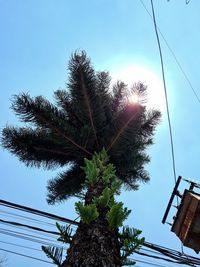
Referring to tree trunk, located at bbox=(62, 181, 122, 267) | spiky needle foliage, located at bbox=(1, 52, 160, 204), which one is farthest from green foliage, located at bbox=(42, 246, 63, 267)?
spiky needle foliage, located at bbox=(1, 52, 160, 204)

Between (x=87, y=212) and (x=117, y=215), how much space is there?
32cm

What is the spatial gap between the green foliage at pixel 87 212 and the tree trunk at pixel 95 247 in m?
0.11

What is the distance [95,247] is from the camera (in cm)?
345

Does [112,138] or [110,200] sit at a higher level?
[112,138]

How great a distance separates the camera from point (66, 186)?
27.7 feet

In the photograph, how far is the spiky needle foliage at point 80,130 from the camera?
291 inches

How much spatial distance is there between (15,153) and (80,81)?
8.26 ft

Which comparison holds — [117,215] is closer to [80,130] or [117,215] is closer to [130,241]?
[130,241]

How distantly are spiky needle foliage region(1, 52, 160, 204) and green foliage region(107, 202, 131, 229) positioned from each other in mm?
3801

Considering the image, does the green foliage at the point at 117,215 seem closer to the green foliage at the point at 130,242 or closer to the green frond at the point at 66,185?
the green foliage at the point at 130,242

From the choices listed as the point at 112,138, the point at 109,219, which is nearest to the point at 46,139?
the point at 112,138

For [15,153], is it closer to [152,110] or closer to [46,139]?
[46,139]

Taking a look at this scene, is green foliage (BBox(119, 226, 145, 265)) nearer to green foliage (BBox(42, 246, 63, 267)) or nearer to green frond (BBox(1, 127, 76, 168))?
green foliage (BBox(42, 246, 63, 267))

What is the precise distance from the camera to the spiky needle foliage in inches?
291
